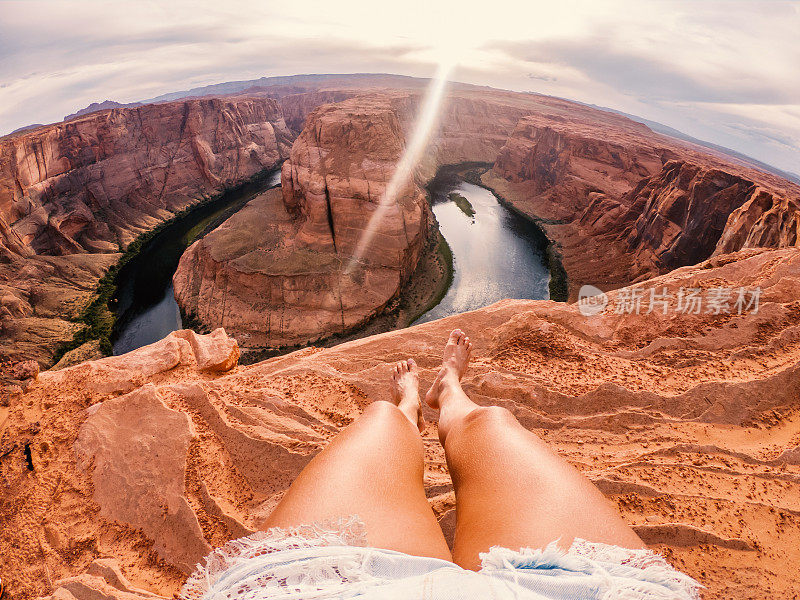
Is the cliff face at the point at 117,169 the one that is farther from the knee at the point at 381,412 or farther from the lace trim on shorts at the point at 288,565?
the lace trim on shorts at the point at 288,565

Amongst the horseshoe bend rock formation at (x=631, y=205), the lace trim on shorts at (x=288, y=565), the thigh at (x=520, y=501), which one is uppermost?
the horseshoe bend rock formation at (x=631, y=205)

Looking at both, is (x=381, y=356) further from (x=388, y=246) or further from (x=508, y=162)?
(x=508, y=162)

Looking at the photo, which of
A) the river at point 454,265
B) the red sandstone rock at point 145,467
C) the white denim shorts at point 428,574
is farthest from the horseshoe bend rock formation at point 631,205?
the red sandstone rock at point 145,467

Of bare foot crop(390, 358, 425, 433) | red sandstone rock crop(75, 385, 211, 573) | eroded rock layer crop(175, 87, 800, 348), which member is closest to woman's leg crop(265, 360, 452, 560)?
bare foot crop(390, 358, 425, 433)

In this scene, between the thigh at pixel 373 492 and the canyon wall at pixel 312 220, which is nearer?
the thigh at pixel 373 492

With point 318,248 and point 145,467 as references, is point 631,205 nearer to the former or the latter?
point 318,248

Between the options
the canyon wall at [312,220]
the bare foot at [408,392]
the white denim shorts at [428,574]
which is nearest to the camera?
the white denim shorts at [428,574]

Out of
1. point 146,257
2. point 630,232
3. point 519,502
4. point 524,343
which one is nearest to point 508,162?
point 630,232
